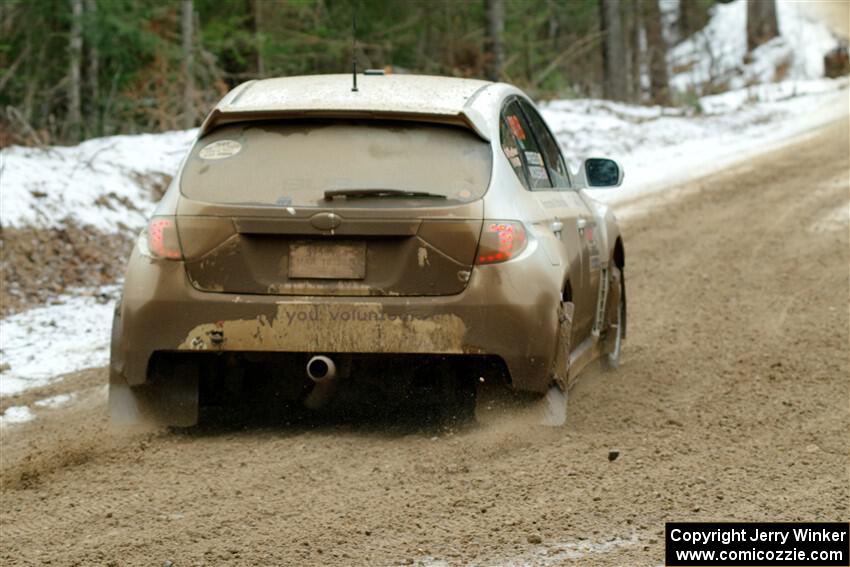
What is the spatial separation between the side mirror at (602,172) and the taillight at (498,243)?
1997mm

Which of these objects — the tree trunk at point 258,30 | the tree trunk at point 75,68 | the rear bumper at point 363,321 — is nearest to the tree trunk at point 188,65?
the tree trunk at point 75,68

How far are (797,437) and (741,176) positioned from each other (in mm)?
11357

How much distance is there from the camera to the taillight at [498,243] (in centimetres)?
607

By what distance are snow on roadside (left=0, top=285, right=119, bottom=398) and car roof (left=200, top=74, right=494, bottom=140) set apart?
2.76 m

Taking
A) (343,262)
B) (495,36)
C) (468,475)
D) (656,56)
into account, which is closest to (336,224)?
(343,262)

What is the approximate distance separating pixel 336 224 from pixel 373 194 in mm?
238

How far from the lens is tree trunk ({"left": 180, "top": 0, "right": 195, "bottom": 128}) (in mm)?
19500

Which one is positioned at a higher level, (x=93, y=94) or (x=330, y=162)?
(x=330, y=162)

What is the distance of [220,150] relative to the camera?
641 centimetres

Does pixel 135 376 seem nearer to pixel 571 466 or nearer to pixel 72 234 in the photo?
pixel 571 466

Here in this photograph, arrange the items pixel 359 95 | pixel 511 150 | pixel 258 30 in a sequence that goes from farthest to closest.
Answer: pixel 258 30, pixel 511 150, pixel 359 95

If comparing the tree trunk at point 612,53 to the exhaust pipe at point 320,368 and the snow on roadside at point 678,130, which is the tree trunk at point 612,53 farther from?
the exhaust pipe at point 320,368

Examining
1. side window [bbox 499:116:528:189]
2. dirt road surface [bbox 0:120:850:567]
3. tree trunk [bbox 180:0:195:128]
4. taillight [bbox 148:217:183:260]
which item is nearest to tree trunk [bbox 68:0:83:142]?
tree trunk [bbox 180:0:195:128]

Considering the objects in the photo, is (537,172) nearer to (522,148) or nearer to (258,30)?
(522,148)
